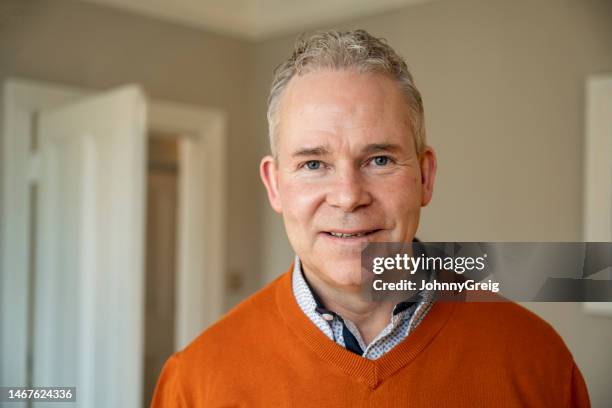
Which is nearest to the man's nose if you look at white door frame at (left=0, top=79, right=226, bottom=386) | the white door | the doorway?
the white door

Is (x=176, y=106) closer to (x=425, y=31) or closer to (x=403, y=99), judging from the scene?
(x=425, y=31)

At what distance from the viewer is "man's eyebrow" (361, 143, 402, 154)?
2.43ft

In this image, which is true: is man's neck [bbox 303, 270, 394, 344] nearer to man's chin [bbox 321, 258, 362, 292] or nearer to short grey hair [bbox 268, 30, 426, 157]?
man's chin [bbox 321, 258, 362, 292]

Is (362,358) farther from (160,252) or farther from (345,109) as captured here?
(160,252)

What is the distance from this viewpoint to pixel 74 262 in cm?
174

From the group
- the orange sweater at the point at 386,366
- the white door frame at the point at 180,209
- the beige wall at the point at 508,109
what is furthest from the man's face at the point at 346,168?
the white door frame at the point at 180,209

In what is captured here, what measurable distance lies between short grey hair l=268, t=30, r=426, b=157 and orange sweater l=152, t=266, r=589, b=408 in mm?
246

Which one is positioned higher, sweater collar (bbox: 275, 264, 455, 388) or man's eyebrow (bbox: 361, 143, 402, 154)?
man's eyebrow (bbox: 361, 143, 402, 154)

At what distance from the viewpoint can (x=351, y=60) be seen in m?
0.76

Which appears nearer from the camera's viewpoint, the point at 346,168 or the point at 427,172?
the point at 346,168

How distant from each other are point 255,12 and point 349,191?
6.70ft

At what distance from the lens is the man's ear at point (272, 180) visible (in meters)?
0.84

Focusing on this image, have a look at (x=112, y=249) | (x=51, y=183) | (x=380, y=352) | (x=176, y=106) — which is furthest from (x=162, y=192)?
(x=380, y=352)

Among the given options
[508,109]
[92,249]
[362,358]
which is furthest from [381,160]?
[508,109]
